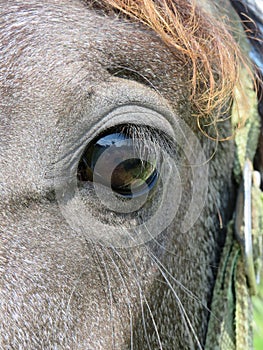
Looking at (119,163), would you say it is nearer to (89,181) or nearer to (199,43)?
(89,181)

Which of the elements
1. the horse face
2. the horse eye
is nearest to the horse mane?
the horse face

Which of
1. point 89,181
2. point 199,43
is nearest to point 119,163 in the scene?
point 89,181

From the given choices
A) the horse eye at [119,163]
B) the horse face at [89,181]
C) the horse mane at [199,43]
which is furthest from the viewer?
the horse mane at [199,43]

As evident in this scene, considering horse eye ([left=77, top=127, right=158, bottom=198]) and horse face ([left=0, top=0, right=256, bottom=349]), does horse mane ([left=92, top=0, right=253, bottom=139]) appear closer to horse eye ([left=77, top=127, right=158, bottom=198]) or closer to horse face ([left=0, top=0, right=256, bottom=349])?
horse face ([left=0, top=0, right=256, bottom=349])

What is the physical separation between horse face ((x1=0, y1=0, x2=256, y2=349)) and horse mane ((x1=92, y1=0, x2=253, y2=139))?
3cm

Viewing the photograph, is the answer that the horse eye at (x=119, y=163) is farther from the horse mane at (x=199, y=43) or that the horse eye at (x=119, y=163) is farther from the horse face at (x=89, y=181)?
the horse mane at (x=199, y=43)

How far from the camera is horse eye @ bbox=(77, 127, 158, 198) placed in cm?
178

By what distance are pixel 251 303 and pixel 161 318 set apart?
49 cm

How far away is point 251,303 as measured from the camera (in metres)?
2.31

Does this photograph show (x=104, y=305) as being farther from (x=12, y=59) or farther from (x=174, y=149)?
(x=12, y=59)

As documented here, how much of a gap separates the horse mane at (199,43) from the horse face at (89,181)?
0.03 meters

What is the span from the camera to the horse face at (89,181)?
5.41ft

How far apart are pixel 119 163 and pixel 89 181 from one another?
10 centimetres

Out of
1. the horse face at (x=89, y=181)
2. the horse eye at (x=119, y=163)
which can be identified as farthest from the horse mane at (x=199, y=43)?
the horse eye at (x=119, y=163)
